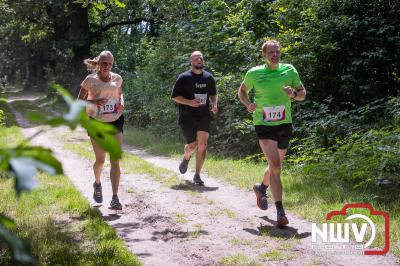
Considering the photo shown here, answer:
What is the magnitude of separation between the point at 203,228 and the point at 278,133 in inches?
56.2

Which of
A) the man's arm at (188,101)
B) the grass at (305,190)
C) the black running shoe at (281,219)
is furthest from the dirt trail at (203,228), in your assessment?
the man's arm at (188,101)

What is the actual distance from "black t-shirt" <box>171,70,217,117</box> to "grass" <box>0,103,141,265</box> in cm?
234

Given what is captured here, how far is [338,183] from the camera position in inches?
287

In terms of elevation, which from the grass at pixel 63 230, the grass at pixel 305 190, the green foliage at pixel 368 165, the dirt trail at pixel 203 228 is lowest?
the dirt trail at pixel 203 228

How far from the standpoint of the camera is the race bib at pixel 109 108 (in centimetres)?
639

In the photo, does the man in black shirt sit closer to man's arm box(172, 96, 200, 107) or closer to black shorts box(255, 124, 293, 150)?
man's arm box(172, 96, 200, 107)

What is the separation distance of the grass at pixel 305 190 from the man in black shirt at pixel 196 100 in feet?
2.86

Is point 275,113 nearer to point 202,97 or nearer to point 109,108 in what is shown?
point 109,108

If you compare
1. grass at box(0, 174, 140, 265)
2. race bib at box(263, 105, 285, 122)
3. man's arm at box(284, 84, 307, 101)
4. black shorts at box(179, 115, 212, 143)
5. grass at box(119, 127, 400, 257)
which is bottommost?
grass at box(0, 174, 140, 265)

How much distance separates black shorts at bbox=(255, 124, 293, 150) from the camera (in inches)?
226

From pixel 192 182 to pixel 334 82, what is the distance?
486cm

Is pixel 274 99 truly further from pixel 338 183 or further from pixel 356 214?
pixel 338 183

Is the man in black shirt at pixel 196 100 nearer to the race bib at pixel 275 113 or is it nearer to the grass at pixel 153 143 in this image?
the race bib at pixel 275 113

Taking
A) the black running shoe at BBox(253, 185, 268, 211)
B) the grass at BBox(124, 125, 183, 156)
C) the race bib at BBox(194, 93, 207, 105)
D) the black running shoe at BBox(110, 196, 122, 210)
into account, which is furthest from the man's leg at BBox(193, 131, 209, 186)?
the grass at BBox(124, 125, 183, 156)
